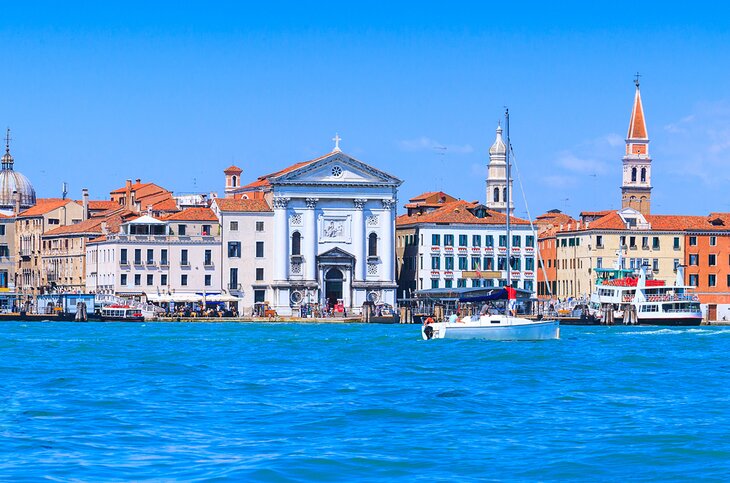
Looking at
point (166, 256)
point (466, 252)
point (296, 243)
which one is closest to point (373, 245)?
point (296, 243)

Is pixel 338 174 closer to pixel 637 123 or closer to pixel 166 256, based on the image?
pixel 166 256

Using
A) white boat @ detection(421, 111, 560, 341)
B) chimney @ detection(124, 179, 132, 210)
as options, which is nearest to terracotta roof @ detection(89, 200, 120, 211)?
chimney @ detection(124, 179, 132, 210)

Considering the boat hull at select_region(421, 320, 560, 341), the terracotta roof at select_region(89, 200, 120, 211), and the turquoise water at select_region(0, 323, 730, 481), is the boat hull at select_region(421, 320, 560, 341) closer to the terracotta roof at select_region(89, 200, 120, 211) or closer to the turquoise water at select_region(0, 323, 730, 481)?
the turquoise water at select_region(0, 323, 730, 481)

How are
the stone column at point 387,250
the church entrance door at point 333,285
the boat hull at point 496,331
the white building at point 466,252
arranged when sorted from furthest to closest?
the white building at point 466,252, the stone column at point 387,250, the church entrance door at point 333,285, the boat hull at point 496,331

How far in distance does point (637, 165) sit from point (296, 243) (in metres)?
45.6

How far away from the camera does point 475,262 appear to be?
301 ft

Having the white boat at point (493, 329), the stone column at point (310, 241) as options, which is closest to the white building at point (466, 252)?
the stone column at point (310, 241)

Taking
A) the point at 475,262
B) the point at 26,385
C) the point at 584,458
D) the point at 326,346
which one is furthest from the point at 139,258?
the point at 584,458

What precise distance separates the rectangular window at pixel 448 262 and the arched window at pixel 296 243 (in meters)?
7.90

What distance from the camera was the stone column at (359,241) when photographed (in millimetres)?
89062

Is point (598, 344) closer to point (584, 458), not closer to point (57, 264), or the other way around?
point (584, 458)

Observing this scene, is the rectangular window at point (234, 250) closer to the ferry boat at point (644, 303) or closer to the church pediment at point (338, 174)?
the church pediment at point (338, 174)

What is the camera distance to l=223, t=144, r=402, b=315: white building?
88.3m

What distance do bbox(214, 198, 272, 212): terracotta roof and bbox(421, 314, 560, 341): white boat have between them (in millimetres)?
34009
